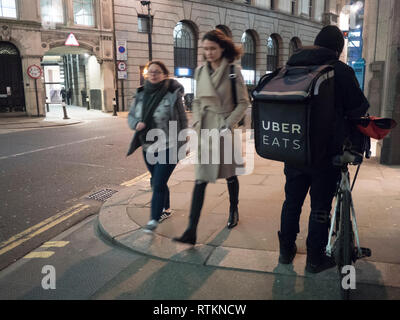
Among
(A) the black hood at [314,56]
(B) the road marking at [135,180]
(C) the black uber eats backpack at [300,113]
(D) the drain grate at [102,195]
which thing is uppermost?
(A) the black hood at [314,56]

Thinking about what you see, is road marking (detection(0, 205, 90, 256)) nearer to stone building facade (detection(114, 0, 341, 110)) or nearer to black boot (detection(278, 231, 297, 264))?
black boot (detection(278, 231, 297, 264))

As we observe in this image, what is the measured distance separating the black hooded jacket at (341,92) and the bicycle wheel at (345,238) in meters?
0.38

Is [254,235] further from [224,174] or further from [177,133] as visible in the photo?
[177,133]

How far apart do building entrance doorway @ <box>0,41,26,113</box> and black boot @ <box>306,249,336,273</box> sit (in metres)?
20.7

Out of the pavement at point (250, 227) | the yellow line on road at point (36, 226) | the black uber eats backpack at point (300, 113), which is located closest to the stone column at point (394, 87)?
the pavement at point (250, 227)

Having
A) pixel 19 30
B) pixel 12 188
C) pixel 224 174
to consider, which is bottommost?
pixel 12 188

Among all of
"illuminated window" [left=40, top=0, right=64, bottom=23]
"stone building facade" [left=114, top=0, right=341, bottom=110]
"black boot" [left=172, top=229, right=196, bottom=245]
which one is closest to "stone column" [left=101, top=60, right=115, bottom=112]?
"stone building facade" [left=114, top=0, right=341, bottom=110]

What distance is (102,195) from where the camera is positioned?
608 centimetres

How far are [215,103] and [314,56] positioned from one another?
1.08 metres

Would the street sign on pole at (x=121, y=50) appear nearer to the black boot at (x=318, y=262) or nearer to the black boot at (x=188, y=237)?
the black boot at (x=188, y=237)

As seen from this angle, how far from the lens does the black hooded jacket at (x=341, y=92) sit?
8.95 ft

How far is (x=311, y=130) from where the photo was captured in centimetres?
270
